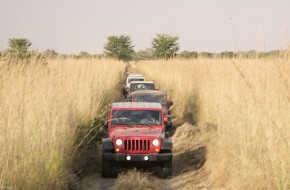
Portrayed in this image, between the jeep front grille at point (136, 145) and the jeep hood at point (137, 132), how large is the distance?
0.47 ft

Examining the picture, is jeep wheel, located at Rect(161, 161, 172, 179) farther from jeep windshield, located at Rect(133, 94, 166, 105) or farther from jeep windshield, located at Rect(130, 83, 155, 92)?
jeep windshield, located at Rect(130, 83, 155, 92)

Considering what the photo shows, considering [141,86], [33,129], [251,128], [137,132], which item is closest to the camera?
[33,129]

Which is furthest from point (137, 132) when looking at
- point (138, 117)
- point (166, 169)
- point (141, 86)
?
point (141, 86)

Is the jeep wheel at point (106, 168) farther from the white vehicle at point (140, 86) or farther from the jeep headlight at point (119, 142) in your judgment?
the white vehicle at point (140, 86)

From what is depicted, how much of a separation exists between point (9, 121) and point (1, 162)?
23.7 inches

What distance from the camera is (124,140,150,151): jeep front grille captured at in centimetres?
902

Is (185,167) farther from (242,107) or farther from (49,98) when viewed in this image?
(49,98)

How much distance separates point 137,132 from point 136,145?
1.42 ft

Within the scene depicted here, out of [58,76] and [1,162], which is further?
[58,76]

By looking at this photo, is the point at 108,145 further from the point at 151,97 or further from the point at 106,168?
the point at 151,97

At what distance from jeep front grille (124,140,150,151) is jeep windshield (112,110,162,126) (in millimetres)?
957

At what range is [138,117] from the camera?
400 inches

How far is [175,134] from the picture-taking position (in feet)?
42.2

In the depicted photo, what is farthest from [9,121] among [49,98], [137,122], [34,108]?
[137,122]
